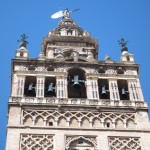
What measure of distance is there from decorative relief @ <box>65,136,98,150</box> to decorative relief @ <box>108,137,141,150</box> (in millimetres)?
884

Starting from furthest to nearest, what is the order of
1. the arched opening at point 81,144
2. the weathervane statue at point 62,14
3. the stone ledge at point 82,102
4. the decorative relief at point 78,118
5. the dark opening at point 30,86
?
the weathervane statue at point 62,14 → the dark opening at point 30,86 → the stone ledge at point 82,102 → the decorative relief at point 78,118 → the arched opening at point 81,144

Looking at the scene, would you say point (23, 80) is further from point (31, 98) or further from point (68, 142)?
point (68, 142)

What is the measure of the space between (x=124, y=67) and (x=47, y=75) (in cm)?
481

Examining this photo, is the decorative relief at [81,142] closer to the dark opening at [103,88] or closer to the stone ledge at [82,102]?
the stone ledge at [82,102]

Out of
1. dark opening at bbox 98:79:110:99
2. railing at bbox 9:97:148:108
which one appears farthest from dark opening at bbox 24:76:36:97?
dark opening at bbox 98:79:110:99

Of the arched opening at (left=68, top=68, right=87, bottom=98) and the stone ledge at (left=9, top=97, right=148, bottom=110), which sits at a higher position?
the arched opening at (left=68, top=68, right=87, bottom=98)

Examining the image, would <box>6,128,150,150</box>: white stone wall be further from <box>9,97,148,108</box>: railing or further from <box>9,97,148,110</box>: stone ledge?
<box>9,97,148,108</box>: railing

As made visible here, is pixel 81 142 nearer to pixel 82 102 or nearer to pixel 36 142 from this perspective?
pixel 36 142

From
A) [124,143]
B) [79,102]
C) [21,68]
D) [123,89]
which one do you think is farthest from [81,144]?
[21,68]

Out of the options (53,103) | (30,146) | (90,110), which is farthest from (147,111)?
(30,146)

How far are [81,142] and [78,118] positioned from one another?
5.94 ft

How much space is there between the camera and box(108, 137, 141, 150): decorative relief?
2805 cm

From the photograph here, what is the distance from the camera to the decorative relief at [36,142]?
27469 millimetres

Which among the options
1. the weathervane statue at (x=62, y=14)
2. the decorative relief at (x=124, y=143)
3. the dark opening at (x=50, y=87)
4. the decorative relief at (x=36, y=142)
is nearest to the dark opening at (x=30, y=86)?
the dark opening at (x=50, y=87)
